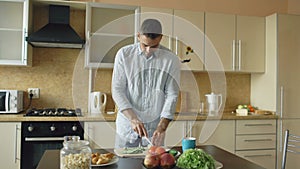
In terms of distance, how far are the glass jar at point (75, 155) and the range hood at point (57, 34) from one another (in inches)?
66.9

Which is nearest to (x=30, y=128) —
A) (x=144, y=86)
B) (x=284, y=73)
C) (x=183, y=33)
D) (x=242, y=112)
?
(x=144, y=86)

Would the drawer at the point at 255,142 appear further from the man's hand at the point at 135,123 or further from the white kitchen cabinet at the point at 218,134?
the man's hand at the point at 135,123

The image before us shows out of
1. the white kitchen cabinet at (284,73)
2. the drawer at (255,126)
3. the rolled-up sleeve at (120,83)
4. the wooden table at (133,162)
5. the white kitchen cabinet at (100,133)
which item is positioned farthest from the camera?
the white kitchen cabinet at (284,73)

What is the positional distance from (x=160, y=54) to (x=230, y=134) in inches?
54.3

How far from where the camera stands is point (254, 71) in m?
3.28

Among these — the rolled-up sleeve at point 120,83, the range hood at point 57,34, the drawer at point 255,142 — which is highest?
the range hood at point 57,34

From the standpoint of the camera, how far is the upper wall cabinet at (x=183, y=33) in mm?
3066

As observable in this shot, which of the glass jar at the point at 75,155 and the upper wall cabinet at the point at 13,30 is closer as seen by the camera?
the glass jar at the point at 75,155

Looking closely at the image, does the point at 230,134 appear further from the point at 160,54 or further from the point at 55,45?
the point at 55,45

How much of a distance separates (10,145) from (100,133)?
0.76 m

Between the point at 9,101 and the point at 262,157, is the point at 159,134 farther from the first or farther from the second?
the point at 262,157


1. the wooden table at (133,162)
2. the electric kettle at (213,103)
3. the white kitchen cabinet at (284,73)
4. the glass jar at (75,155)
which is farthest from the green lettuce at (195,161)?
the white kitchen cabinet at (284,73)

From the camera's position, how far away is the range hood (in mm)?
2734

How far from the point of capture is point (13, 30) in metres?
2.81
